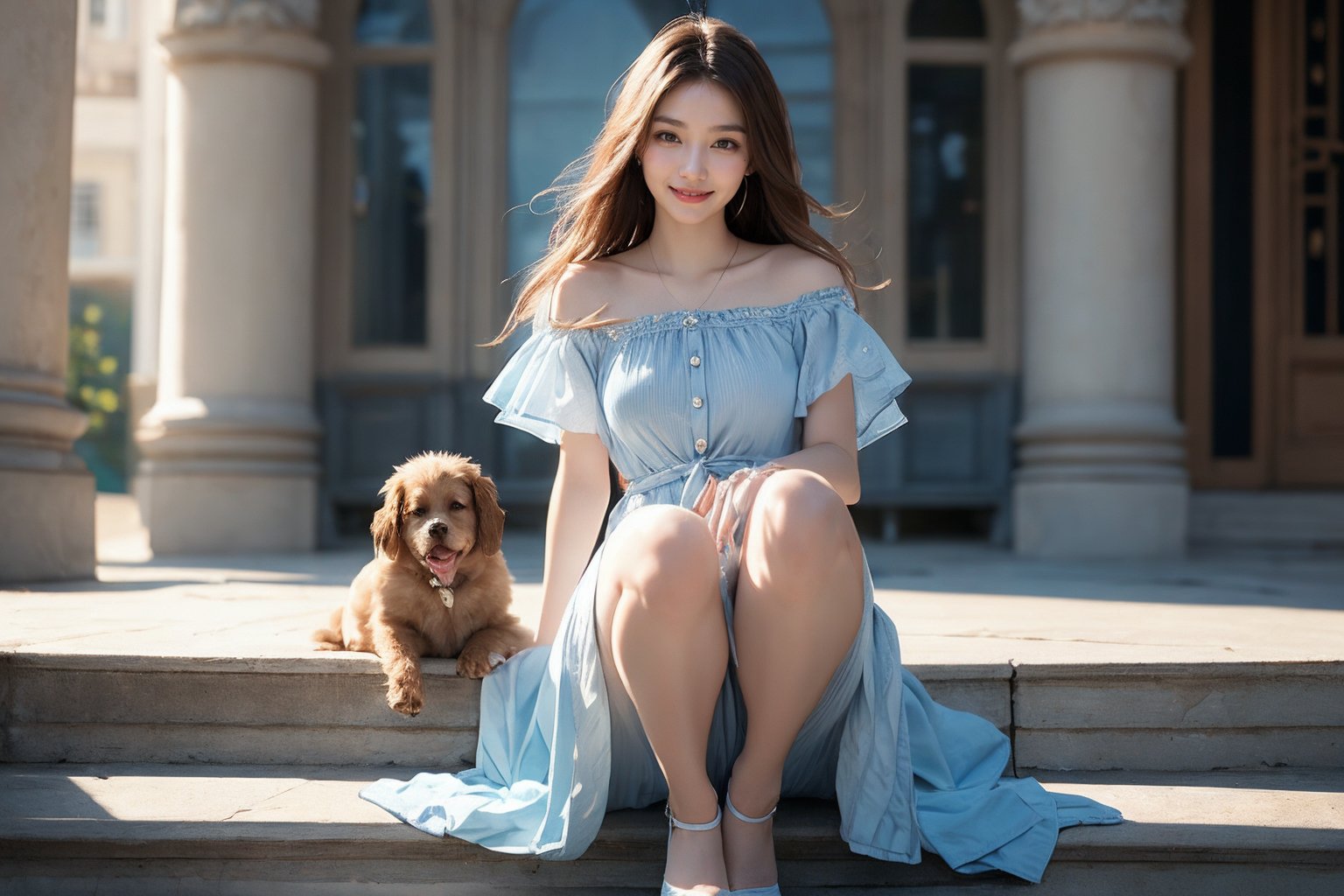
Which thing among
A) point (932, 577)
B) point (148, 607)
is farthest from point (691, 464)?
point (932, 577)

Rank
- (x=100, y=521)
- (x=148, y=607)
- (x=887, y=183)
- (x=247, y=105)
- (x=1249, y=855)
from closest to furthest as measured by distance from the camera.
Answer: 1. (x=1249, y=855)
2. (x=148, y=607)
3. (x=247, y=105)
4. (x=887, y=183)
5. (x=100, y=521)

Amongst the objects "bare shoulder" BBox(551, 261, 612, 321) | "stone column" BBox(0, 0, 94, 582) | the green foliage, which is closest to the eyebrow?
"bare shoulder" BBox(551, 261, 612, 321)

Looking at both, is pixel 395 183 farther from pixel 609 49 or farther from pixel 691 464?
pixel 691 464

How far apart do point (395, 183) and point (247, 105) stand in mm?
1109

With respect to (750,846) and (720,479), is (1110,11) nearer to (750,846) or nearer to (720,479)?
(720,479)

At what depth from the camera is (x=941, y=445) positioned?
783 cm

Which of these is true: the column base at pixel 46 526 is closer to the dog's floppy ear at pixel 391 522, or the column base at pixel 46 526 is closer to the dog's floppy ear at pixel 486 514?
the dog's floppy ear at pixel 391 522

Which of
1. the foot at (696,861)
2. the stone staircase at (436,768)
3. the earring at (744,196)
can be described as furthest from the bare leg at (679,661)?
the earring at (744,196)

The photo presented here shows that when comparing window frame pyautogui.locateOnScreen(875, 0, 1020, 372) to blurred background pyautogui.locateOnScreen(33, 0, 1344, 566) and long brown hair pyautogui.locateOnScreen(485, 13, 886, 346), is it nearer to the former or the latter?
blurred background pyautogui.locateOnScreen(33, 0, 1344, 566)

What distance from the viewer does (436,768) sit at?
2.96 meters

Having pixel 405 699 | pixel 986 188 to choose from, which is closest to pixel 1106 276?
pixel 986 188

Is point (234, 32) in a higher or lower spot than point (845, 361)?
higher

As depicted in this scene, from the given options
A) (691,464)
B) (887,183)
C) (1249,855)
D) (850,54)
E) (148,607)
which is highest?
(850,54)

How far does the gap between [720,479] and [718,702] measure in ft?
1.48
